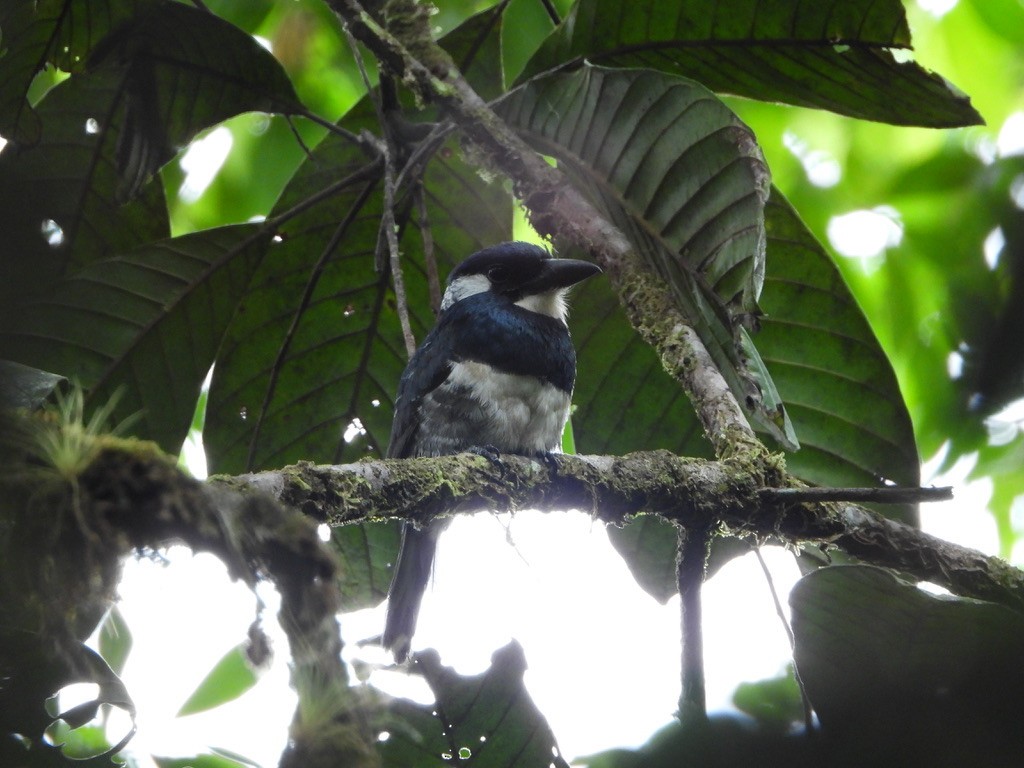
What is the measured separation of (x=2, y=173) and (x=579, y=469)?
128 cm

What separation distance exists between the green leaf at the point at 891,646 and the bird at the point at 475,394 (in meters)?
1.46

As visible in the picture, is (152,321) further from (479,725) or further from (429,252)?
(479,725)

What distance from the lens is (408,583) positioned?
303cm

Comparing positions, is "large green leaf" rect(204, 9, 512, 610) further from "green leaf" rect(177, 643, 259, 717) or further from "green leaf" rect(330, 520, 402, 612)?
"green leaf" rect(177, 643, 259, 717)

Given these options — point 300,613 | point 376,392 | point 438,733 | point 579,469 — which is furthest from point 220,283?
point 300,613

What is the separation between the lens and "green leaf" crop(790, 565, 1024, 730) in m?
0.81

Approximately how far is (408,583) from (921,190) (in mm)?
2227

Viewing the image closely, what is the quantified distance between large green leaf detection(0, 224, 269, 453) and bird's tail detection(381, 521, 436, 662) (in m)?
0.71

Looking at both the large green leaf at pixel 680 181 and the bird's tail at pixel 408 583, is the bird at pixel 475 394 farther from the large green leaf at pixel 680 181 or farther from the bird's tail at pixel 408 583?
the large green leaf at pixel 680 181

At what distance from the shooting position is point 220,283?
119 inches

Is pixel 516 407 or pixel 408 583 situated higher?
pixel 516 407

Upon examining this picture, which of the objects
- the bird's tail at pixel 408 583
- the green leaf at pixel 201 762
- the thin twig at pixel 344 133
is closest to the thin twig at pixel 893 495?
the green leaf at pixel 201 762

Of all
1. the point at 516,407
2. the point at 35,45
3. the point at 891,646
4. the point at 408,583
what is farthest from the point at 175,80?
the point at 891,646

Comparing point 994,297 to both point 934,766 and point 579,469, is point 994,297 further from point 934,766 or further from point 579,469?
point 579,469
